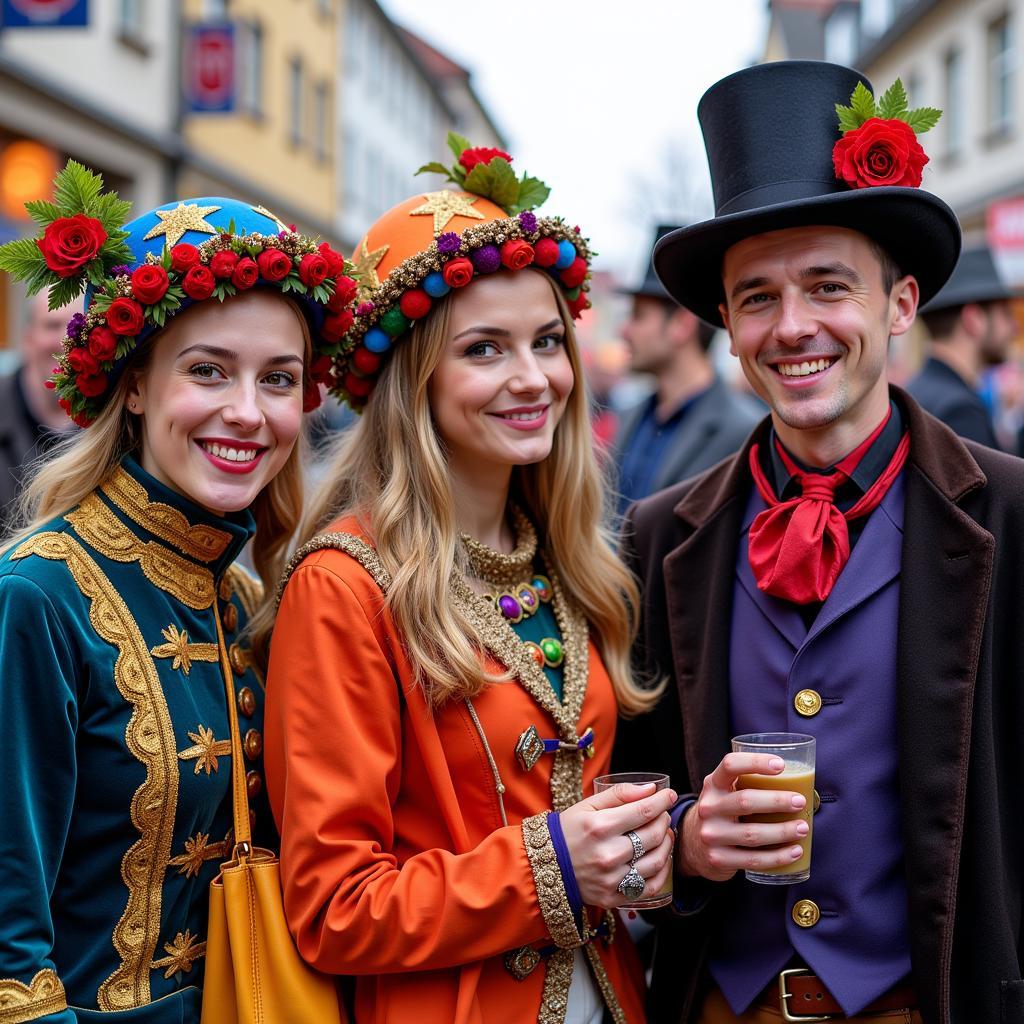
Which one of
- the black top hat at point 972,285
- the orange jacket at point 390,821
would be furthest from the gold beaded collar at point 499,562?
the black top hat at point 972,285

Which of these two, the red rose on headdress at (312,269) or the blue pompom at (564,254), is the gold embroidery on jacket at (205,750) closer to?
the red rose on headdress at (312,269)

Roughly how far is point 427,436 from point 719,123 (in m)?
1.07

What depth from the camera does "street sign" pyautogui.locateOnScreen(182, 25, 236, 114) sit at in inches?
581

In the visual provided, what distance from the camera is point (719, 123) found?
9.39ft

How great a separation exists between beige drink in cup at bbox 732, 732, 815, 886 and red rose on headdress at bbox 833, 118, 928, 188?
4.04 feet

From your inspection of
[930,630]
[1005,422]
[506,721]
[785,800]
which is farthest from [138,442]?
[1005,422]

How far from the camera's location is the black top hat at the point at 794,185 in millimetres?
2568

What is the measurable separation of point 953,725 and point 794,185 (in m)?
1.26

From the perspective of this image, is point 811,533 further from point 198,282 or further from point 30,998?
point 30,998

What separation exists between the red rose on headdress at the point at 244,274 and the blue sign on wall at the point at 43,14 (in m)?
7.00

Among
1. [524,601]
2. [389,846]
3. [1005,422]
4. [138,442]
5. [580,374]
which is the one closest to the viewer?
[389,846]

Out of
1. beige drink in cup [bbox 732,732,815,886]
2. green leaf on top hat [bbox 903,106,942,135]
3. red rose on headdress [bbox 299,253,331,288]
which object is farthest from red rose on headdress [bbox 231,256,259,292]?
green leaf on top hat [bbox 903,106,942,135]

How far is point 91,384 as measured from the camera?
97.3 inches

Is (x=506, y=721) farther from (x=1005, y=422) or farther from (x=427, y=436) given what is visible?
(x=1005, y=422)
